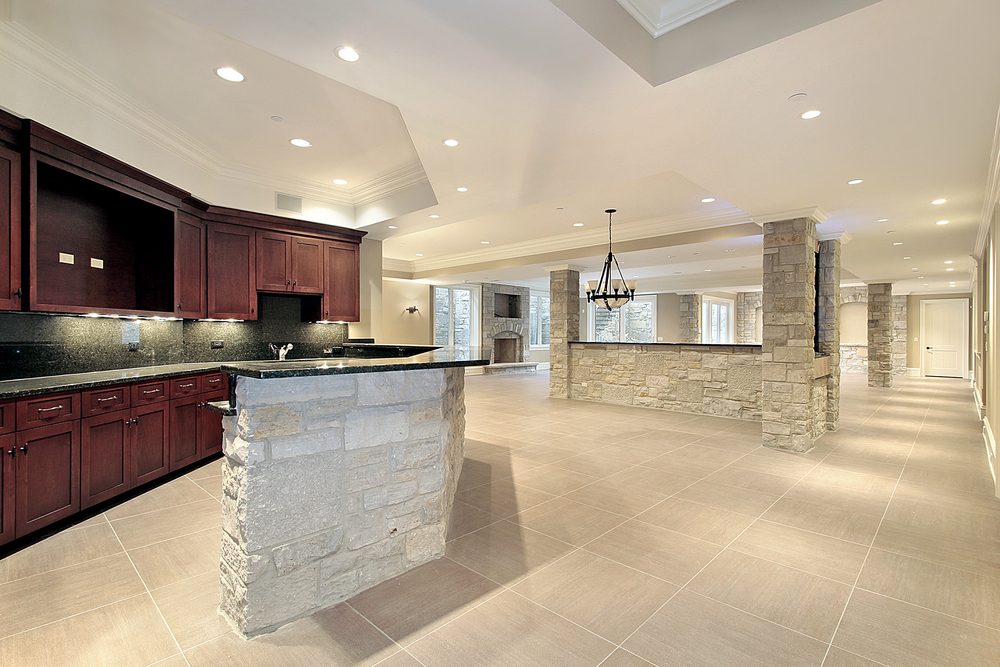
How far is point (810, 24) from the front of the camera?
6.02 feet

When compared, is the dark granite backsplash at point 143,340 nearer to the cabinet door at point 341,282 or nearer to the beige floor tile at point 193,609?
the cabinet door at point 341,282

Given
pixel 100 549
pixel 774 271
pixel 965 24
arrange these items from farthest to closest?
pixel 774 271 < pixel 100 549 < pixel 965 24

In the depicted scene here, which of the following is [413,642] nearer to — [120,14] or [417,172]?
[120,14]

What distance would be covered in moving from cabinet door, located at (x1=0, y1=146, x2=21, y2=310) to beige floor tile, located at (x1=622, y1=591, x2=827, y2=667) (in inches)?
139

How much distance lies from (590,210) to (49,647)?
5.47 m

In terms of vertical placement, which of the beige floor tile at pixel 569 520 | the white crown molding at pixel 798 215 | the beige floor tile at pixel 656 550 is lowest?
the beige floor tile at pixel 656 550

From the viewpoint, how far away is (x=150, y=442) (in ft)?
11.0

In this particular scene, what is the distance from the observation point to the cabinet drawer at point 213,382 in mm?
3865

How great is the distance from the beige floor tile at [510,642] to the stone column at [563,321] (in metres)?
6.29

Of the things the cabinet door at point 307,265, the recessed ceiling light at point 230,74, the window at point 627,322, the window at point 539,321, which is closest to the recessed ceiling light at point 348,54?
the recessed ceiling light at point 230,74

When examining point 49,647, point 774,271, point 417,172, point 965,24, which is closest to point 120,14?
point 417,172

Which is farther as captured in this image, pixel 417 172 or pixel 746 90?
pixel 417 172

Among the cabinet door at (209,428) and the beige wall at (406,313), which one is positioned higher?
the beige wall at (406,313)

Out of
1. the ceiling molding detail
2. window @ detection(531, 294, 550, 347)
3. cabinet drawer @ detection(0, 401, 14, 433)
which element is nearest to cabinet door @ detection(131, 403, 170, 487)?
cabinet drawer @ detection(0, 401, 14, 433)
